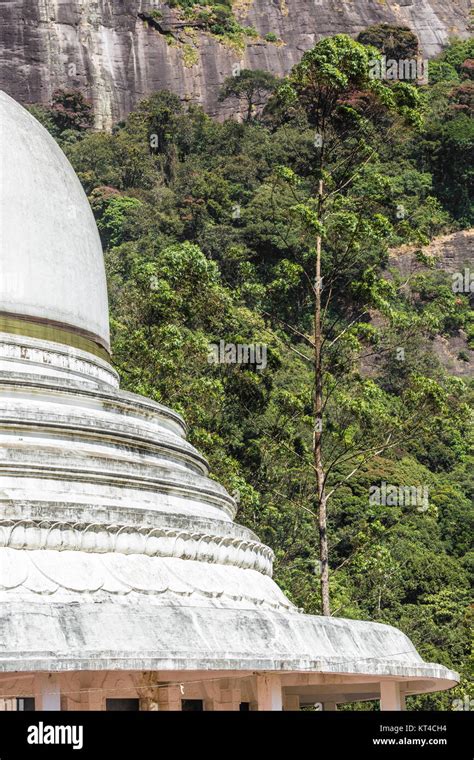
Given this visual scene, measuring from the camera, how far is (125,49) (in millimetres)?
80500

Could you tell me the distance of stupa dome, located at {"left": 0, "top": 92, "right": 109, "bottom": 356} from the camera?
14.8 m

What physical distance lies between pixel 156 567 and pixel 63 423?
1801 mm

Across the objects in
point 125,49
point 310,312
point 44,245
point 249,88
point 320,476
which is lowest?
point 320,476

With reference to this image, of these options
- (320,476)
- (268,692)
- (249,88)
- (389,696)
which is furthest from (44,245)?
(249,88)

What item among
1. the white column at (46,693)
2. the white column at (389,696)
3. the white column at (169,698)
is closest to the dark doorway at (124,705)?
the white column at (169,698)

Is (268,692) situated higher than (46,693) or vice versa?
(268,692)

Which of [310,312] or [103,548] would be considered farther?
[310,312]

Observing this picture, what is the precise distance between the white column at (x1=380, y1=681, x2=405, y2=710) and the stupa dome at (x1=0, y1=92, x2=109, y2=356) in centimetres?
529

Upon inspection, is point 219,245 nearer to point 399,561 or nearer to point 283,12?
point 399,561

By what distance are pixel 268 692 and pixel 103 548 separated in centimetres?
190

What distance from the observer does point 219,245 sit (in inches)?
2080

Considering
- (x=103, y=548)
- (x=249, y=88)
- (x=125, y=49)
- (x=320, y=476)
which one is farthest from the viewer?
(x=125, y=49)

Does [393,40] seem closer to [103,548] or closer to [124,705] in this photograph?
[103,548]

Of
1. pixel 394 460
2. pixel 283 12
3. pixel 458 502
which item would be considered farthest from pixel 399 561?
pixel 283 12
